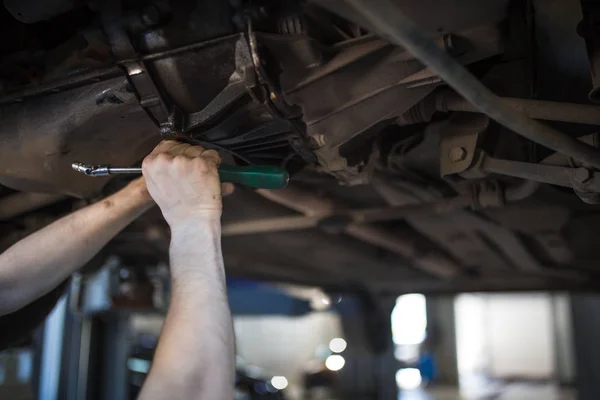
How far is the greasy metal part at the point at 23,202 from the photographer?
1.05 meters

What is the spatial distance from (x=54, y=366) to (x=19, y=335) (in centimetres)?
119

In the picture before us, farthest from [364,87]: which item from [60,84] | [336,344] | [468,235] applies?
[336,344]

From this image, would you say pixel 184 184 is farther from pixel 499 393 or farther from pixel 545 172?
pixel 499 393

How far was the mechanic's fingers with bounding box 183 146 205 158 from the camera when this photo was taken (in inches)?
26.5

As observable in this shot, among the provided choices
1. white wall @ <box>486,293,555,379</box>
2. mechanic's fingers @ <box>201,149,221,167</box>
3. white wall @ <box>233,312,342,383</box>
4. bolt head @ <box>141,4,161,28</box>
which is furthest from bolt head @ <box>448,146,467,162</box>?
white wall @ <box>486,293,555,379</box>

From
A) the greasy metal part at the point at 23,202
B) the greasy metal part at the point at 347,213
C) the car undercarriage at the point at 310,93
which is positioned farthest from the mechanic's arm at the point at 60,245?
the greasy metal part at the point at 347,213

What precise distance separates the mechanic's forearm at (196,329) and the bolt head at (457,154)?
40 centimetres

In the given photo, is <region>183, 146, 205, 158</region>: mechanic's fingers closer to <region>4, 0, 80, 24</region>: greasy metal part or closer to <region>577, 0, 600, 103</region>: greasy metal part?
<region>4, 0, 80, 24</region>: greasy metal part

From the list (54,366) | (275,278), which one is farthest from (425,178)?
(54,366)

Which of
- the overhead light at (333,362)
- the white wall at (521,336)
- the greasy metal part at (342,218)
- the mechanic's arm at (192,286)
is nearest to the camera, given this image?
the mechanic's arm at (192,286)

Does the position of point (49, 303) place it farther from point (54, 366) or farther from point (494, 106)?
point (54, 366)

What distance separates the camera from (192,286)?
611mm

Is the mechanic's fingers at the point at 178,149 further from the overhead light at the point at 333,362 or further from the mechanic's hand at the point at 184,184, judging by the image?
the overhead light at the point at 333,362

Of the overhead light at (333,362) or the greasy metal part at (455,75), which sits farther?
the overhead light at (333,362)
